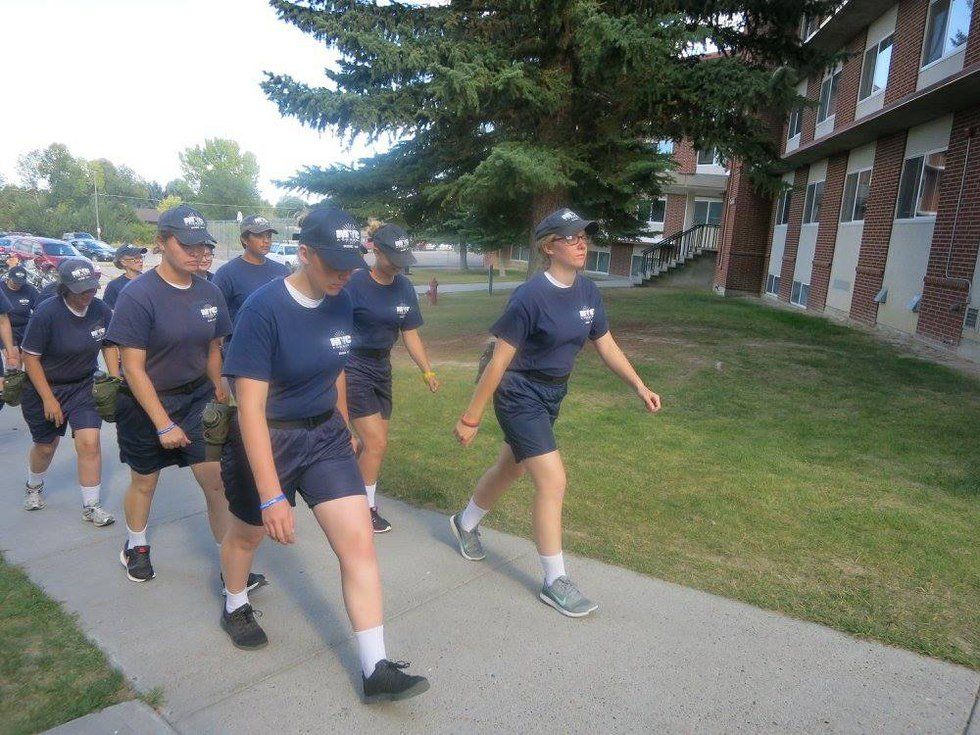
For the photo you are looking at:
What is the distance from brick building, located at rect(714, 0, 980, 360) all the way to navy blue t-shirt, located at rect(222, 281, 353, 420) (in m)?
10.3

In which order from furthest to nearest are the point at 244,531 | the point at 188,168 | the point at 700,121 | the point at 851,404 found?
the point at 188,168
the point at 700,121
the point at 851,404
the point at 244,531

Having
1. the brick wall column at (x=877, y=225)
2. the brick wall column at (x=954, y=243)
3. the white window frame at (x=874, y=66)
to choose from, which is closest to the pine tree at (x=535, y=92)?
the brick wall column at (x=954, y=243)

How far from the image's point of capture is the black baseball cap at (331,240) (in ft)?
8.51

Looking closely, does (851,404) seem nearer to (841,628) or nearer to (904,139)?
(841,628)

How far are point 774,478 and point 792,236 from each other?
17.2 meters

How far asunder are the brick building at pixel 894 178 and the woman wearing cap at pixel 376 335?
358 inches

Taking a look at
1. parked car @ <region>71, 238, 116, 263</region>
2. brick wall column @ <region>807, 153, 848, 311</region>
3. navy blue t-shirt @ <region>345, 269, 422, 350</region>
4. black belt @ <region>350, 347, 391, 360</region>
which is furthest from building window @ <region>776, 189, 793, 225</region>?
parked car @ <region>71, 238, 116, 263</region>

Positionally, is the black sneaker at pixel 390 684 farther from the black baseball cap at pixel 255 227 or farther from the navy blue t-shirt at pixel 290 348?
the black baseball cap at pixel 255 227

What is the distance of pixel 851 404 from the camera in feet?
25.5

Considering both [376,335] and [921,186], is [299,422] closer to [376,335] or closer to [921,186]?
[376,335]

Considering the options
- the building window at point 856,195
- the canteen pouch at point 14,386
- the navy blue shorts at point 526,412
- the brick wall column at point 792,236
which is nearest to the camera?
the navy blue shorts at point 526,412

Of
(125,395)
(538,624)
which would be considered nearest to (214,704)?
(538,624)

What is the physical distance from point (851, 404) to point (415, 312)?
5.65 meters

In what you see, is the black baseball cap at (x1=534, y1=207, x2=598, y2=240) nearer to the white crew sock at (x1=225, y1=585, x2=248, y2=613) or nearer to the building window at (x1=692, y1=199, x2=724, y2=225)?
the white crew sock at (x1=225, y1=585, x2=248, y2=613)
